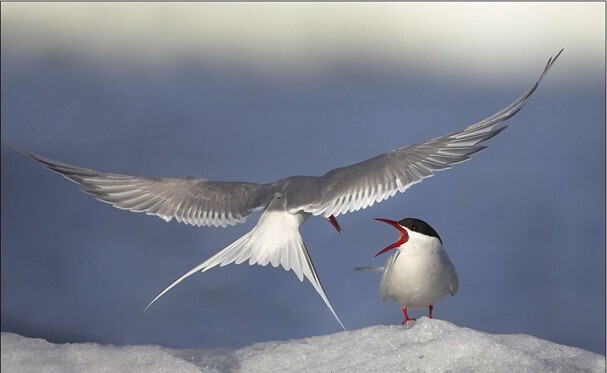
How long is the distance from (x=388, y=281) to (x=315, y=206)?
36 cm

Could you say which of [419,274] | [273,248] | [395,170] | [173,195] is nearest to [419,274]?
[419,274]

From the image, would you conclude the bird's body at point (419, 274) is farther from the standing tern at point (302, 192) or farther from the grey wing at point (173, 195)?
the grey wing at point (173, 195)

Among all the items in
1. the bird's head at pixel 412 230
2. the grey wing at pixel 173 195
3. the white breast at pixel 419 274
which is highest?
the grey wing at pixel 173 195

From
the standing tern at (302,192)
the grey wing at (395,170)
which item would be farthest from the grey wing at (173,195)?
the grey wing at (395,170)

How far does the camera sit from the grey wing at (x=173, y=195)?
10.7 feet

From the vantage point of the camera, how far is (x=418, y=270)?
114 inches

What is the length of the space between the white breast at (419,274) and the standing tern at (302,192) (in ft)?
0.67

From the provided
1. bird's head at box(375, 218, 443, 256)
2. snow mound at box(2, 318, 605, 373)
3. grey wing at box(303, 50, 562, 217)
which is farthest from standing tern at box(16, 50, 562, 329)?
snow mound at box(2, 318, 605, 373)

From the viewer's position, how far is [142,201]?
335 centimetres

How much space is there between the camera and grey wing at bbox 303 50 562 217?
3.01m

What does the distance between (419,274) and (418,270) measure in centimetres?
1

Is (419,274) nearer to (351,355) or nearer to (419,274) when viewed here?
(419,274)

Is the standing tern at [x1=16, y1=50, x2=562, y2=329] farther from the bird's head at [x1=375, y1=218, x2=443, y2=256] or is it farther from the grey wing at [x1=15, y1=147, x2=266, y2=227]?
the bird's head at [x1=375, y1=218, x2=443, y2=256]

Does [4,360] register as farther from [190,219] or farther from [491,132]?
[491,132]
